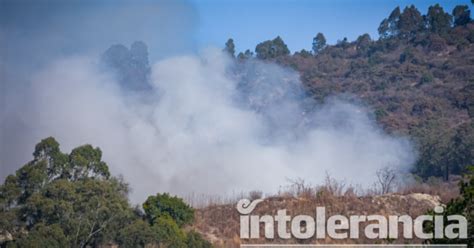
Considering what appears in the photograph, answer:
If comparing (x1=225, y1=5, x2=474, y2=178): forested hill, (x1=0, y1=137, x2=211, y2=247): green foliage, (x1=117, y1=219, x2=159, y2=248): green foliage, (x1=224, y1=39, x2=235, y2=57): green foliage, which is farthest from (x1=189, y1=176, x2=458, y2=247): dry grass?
(x1=224, y1=39, x2=235, y2=57): green foliage

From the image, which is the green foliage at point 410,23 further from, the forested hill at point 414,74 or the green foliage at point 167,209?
the green foliage at point 167,209

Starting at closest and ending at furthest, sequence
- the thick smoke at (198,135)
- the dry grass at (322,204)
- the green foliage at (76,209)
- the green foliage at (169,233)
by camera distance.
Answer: the green foliage at (169,233), the green foliage at (76,209), the dry grass at (322,204), the thick smoke at (198,135)

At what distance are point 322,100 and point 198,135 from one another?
64.8ft

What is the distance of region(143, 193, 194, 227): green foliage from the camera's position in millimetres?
22578

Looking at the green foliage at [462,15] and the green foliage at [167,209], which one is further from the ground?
the green foliage at [462,15]

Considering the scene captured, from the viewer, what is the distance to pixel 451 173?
119 ft

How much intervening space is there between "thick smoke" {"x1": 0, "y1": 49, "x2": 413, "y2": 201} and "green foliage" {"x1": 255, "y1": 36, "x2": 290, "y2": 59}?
1970 cm

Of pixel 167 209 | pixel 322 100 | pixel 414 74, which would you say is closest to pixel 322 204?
pixel 167 209

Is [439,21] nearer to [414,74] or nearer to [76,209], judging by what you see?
[414,74]

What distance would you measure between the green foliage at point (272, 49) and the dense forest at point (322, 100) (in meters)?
0.12

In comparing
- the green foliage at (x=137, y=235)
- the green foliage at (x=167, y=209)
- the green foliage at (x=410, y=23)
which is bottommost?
the green foliage at (x=137, y=235)

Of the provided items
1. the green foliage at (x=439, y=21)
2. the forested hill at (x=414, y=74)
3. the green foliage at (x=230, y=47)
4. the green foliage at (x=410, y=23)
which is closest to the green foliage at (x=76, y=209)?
the forested hill at (x=414, y=74)

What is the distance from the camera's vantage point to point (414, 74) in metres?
57.6

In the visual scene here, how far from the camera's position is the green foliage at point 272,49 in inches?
2630
